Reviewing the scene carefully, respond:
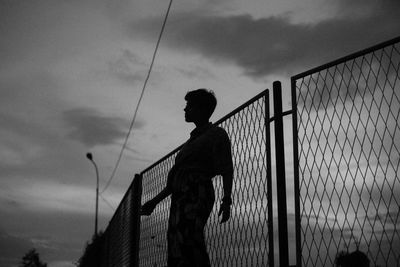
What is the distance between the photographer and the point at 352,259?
8.73 feet

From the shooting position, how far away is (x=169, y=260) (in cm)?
292

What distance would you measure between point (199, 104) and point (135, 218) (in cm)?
303

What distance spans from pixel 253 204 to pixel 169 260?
2.26ft

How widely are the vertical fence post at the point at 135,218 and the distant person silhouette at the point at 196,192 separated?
2.70 meters

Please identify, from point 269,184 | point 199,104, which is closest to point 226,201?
point 269,184

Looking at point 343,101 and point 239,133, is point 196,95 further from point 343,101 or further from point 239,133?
point 343,101

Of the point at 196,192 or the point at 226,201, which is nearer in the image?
the point at 226,201

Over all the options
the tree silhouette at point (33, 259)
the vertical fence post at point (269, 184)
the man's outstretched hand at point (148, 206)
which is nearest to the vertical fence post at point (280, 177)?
the vertical fence post at point (269, 184)

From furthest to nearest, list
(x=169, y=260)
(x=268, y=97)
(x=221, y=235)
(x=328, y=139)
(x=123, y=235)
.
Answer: (x=123, y=235) < (x=221, y=235) < (x=268, y=97) < (x=169, y=260) < (x=328, y=139)

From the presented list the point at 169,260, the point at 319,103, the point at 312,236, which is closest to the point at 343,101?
the point at 319,103

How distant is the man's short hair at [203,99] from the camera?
3.25 meters

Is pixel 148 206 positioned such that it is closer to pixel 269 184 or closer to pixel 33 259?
pixel 269 184

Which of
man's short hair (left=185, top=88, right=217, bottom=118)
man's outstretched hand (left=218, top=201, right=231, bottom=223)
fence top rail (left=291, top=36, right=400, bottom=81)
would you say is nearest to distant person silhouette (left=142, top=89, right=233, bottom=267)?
man's outstretched hand (left=218, top=201, right=231, bottom=223)

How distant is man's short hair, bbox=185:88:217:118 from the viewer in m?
3.25
